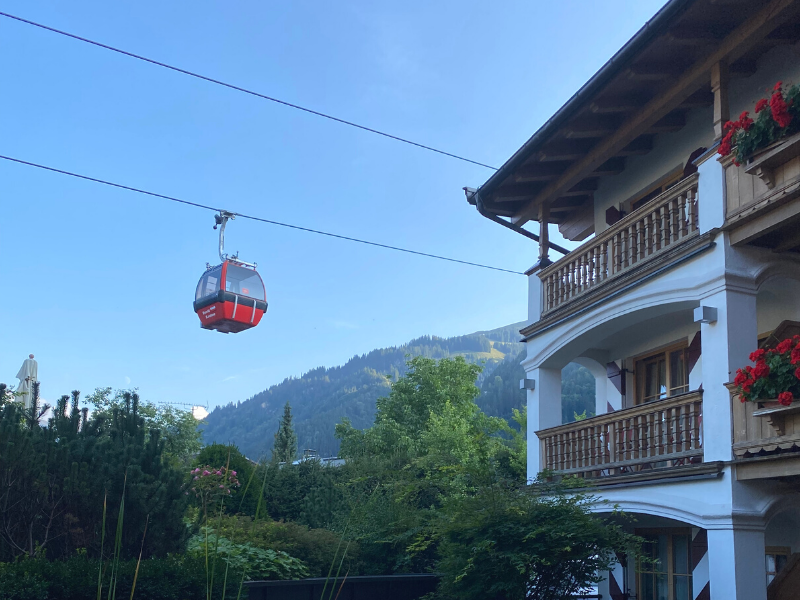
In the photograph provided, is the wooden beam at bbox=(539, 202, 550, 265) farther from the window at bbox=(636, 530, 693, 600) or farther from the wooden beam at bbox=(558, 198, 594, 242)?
the window at bbox=(636, 530, 693, 600)

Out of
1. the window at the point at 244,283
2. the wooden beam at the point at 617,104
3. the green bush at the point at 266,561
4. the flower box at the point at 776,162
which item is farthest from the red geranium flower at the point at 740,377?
the window at the point at 244,283

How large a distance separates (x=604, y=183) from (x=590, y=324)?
3588 millimetres

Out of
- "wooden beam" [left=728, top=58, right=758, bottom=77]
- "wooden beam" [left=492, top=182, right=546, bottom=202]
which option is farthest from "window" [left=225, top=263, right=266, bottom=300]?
"wooden beam" [left=728, top=58, right=758, bottom=77]

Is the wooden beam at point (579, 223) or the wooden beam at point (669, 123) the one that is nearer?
the wooden beam at point (669, 123)

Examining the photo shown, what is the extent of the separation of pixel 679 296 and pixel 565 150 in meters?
3.98

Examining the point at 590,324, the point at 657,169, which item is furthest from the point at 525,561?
the point at 657,169

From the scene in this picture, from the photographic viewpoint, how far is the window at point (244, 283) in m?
21.2

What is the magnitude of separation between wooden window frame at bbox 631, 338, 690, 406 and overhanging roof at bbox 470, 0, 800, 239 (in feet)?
10.5

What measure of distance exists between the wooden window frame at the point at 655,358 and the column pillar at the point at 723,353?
2697 millimetres

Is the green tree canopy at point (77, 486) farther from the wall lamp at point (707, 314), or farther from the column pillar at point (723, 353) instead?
the wall lamp at point (707, 314)

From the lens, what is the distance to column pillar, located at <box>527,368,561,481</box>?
13.3m

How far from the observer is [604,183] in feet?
46.6

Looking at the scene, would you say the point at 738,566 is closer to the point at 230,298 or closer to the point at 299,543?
the point at 299,543

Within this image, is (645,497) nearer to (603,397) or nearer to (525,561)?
(525,561)
